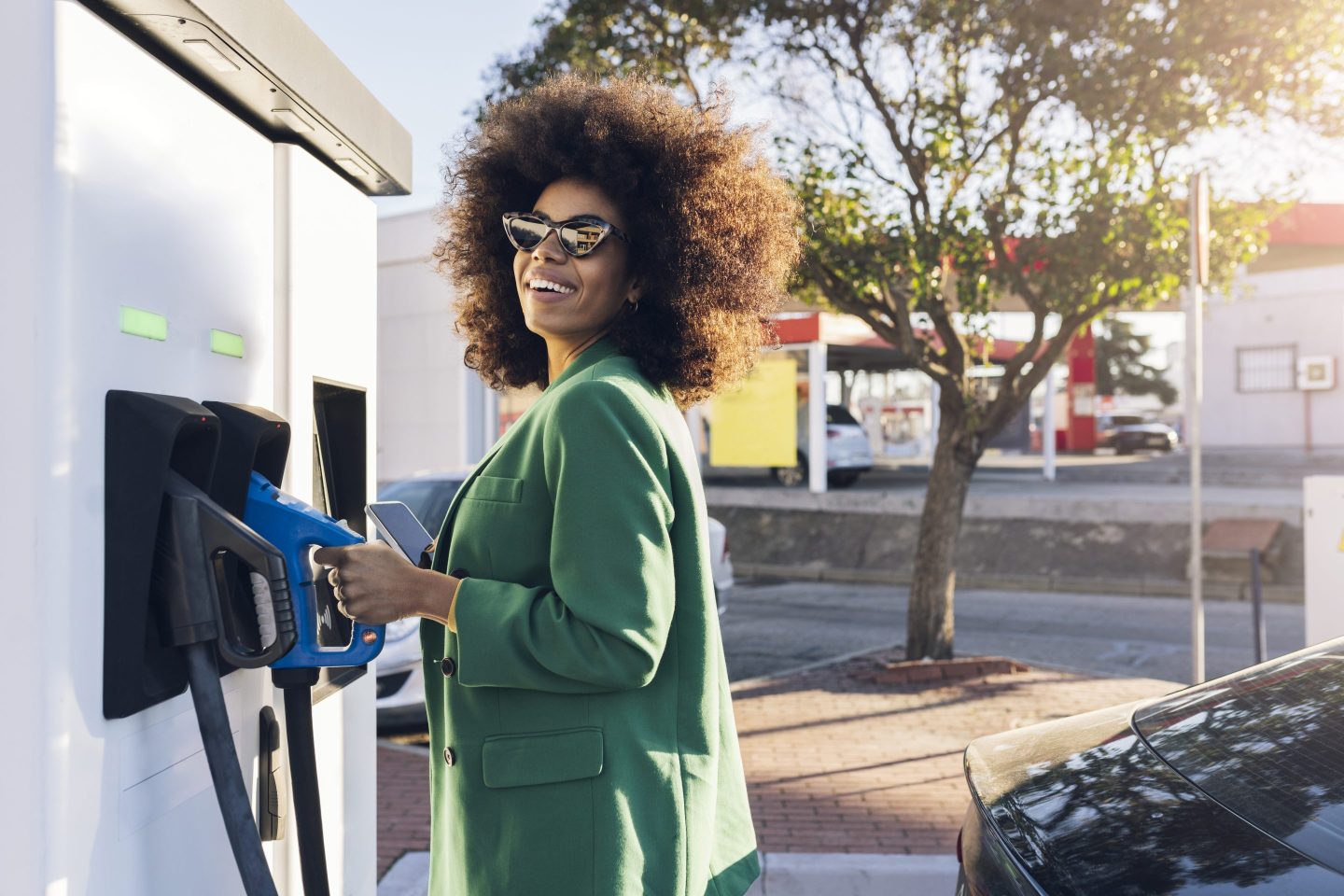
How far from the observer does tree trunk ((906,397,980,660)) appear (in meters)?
7.68

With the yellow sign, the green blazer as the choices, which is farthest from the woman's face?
the yellow sign

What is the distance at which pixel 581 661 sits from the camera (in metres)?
1.54

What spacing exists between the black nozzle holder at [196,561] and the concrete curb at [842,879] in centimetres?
253

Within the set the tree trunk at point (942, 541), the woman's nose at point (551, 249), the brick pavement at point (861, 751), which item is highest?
the woman's nose at point (551, 249)

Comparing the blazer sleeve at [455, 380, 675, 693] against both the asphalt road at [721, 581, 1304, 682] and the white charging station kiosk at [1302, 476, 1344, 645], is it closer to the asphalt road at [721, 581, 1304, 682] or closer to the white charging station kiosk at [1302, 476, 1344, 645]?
the white charging station kiosk at [1302, 476, 1344, 645]

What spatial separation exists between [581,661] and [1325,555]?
5.47m

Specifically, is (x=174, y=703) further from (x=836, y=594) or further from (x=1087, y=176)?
(x=836, y=594)

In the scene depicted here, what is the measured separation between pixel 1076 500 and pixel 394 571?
14664 millimetres

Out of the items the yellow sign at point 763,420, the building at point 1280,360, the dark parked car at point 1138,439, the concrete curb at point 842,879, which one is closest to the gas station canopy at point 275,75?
the concrete curb at point 842,879

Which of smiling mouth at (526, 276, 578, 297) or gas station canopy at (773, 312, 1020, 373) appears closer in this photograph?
smiling mouth at (526, 276, 578, 297)

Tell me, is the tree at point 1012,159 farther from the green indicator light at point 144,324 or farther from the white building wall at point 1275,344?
the white building wall at point 1275,344

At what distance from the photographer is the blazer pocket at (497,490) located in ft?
5.41

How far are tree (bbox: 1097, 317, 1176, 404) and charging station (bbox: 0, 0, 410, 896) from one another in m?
50.2

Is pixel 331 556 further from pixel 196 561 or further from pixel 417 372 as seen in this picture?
pixel 417 372
